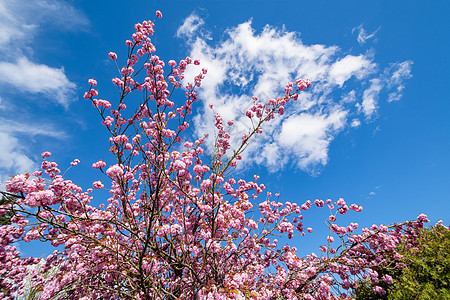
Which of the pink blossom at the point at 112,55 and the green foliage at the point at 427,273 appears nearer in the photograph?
the green foliage at the point at 427,273

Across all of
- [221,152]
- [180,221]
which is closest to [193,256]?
[180,221]

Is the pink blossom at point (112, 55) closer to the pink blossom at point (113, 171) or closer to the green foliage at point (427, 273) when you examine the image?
the pink blossom at point (113, 171)

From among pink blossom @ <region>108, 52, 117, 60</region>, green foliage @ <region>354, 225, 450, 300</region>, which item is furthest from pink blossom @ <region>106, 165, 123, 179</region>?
green foliage @ <region>354, 225, 450, 300</region>

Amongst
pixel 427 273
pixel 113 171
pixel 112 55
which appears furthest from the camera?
pixel 112 55

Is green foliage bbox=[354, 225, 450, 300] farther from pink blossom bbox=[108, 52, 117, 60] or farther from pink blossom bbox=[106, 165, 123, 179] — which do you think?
pink blossom bbox=[108, 52, 117, 60]

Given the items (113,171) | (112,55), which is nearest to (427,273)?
(113,171)

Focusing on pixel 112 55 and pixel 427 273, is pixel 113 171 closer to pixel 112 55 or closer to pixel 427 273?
pixel 112 55

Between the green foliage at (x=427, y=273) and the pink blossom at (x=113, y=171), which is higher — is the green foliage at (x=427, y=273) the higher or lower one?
the lower one

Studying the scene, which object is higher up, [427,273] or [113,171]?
[113,171]

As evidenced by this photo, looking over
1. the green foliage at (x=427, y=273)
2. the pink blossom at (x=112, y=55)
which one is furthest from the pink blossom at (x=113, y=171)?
the green foliage at (x=427, y=273)

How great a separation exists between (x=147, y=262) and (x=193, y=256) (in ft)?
3.75

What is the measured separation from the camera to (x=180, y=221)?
17.4 feet

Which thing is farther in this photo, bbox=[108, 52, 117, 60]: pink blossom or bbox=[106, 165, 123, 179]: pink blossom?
bbox=[108, 52, 117, 60]: pink blossom

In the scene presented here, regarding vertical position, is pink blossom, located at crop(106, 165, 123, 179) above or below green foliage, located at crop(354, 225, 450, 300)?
above
